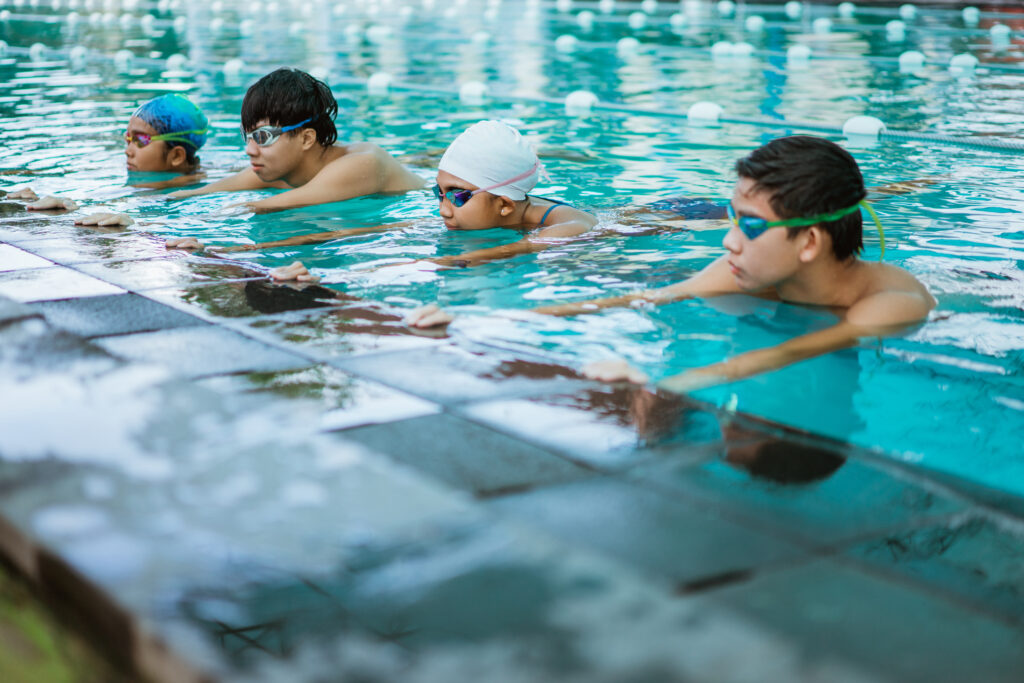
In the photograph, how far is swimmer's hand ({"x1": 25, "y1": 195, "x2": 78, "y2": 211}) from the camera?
5.48 m

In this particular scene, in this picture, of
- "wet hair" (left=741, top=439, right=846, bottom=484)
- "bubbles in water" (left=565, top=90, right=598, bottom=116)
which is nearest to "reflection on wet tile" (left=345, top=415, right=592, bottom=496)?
"wet hair" (left=741, top=439, right=846, bottom=484)

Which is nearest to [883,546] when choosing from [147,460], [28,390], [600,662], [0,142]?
[600,662]

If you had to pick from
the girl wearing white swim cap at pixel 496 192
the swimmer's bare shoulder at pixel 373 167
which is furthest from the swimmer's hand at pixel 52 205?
the girl wearing white swim cap at pixel 496 192

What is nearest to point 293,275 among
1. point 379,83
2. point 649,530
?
point 649,530

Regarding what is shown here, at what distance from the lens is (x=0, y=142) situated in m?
8.40

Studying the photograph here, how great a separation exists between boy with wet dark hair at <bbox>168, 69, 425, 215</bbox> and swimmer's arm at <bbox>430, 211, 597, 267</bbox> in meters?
1.30

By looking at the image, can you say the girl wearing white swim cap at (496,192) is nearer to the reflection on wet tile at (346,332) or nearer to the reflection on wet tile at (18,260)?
the reflection on wet tile at (346,332)

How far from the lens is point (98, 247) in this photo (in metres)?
4.48

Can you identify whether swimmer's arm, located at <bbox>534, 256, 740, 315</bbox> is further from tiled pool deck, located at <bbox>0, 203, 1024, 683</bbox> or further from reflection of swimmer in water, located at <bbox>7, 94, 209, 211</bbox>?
reflection of swimmer in water, located at <bbox>7, 94, 209, 211</bbox>

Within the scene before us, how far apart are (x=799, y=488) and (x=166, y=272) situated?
8.85ft

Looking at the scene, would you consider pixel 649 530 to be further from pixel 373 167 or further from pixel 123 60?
pixel 123 60

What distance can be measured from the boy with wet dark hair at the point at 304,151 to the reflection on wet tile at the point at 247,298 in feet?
6.47

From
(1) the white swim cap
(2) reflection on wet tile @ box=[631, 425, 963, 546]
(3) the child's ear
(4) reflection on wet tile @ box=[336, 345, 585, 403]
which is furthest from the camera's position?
(3) the child's ear

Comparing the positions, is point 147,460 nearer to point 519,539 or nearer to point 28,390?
point 28,390
